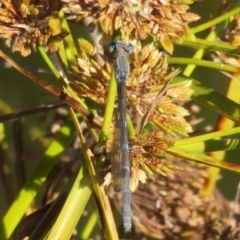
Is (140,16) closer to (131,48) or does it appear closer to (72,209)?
(131,48)

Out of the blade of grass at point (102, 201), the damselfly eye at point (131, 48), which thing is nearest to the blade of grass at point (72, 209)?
the blade of grass at point (102, 201)

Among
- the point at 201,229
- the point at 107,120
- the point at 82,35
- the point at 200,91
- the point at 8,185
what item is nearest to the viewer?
the point at 107,120

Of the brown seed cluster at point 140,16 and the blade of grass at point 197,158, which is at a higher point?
the brown seed cluster at point 140,16

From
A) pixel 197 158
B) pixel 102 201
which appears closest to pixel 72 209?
pixel 102 201

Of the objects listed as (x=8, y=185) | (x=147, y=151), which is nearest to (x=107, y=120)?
(x=147, y=151)

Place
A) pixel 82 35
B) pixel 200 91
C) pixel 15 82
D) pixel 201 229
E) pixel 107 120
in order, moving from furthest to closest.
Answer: pixel 15 82 → pixel 82 35 → pixel 201 229 → pixel 200 91 → pixel 107 120

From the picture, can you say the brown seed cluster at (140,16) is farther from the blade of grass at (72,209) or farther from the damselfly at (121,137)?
the blade of grass at (72,209)

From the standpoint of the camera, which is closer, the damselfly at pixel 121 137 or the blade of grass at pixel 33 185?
the damselfly at pixel 121 137

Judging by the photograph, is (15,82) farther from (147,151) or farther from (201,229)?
(147,151)

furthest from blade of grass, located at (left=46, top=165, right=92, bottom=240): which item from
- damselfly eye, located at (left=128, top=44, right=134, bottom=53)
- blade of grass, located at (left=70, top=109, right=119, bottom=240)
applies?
damselfly eye, located at (left=128, top=44, right=134, bottom=53)
